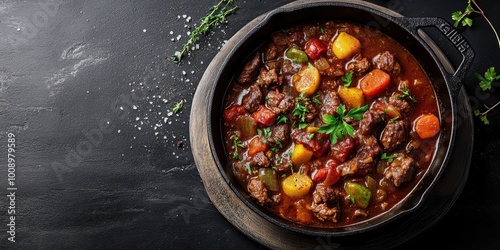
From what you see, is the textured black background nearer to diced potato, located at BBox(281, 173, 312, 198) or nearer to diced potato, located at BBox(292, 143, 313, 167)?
diced potato, located at BBox(281, 173, 312, 198)

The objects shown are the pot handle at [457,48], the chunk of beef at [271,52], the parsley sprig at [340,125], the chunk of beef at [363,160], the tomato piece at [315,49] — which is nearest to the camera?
the pot handle at [457,48]

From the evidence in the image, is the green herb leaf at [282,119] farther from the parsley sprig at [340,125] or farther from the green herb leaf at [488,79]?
the green herb leaf at [488,79]

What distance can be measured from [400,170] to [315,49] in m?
1.28

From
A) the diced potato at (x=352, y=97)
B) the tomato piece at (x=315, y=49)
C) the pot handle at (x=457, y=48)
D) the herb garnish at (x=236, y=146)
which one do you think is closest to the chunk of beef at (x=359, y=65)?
the diced potato at (x=352, y=97)

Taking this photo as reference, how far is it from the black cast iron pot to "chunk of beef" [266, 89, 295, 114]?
42 centimetres

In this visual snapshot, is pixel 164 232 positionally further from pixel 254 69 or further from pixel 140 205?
pixel 254 69

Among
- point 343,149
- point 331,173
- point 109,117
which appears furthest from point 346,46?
point 109,117

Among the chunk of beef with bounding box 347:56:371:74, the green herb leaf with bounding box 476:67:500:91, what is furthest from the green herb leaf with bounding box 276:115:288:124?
the green herb leaf with bounding box 476:67:500:91

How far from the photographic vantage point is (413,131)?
16.9 feet

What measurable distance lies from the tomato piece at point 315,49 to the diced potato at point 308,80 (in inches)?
4.1

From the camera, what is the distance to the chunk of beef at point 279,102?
513 cm

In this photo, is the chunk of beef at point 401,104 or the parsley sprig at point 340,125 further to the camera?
the chunk of beef at point 401,104

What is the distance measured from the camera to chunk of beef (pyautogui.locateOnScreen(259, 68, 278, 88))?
202 inches

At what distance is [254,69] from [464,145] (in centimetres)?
200
